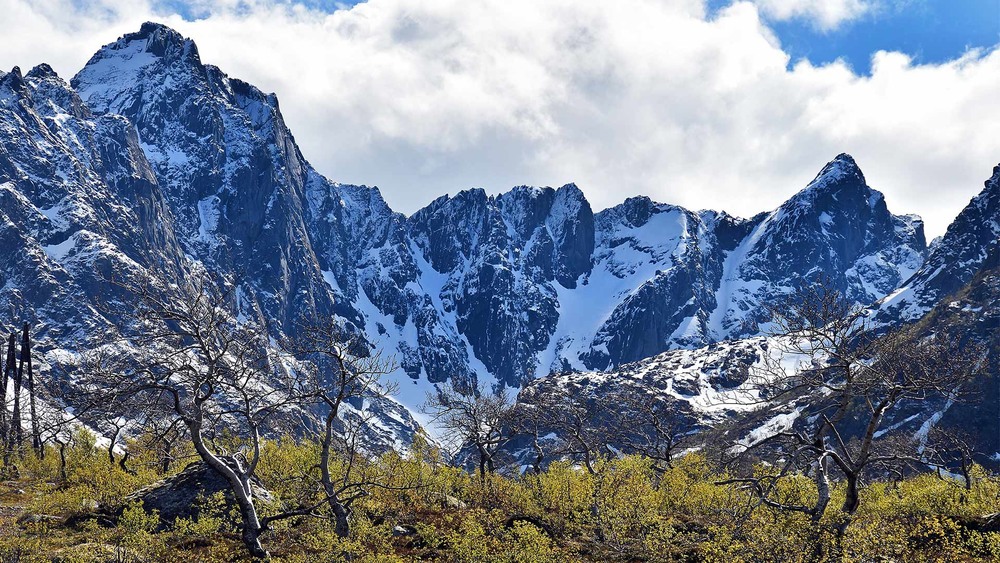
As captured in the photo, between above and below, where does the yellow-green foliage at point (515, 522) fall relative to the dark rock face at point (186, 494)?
below

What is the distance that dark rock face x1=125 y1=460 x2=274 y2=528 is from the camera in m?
29.8

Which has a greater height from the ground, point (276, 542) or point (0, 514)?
point (0, 514)

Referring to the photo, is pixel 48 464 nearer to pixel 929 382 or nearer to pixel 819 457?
pixel 819 457

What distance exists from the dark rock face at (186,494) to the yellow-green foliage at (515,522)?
558 millimetres

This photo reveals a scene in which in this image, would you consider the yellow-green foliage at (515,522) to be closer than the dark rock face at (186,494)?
Yes

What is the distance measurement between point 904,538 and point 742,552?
609 centimetres

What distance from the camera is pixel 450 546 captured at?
27344 millimetres

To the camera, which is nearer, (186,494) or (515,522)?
(515,522)

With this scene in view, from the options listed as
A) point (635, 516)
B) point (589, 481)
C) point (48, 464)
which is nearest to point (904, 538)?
point (635, 516)

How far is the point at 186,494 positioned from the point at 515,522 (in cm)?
1576

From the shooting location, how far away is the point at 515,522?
89.2ft

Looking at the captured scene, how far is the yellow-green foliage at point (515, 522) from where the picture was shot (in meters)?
22.5

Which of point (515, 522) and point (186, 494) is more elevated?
point (186, 494)

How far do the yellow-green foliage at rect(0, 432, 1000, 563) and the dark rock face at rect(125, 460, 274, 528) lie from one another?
558 mm
